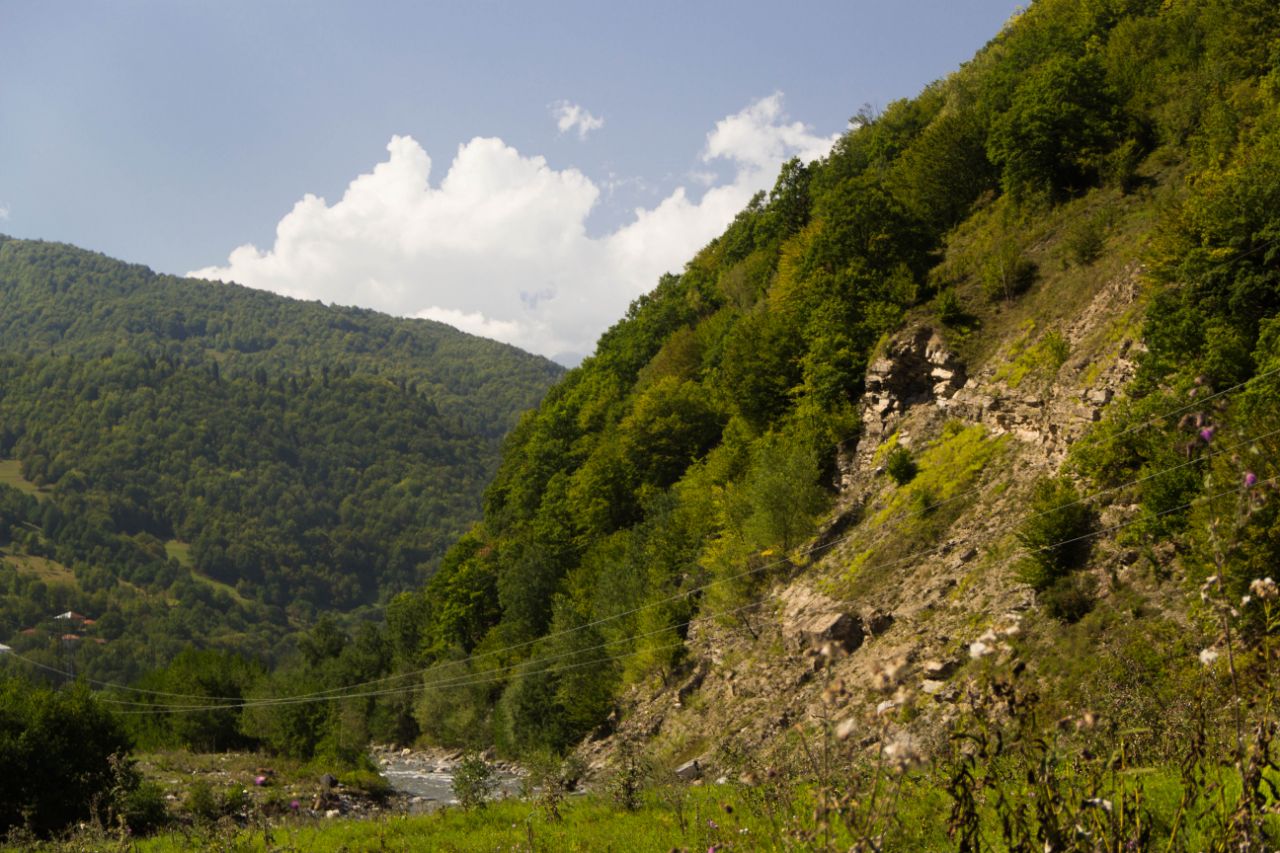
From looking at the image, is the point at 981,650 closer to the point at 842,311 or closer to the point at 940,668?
the point at 940,668

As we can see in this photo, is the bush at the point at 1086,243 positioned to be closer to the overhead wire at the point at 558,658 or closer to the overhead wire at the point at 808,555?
the overhead wire at the point at 808,555

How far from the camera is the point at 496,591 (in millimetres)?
79250

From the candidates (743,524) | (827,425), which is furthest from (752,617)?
(827,425)

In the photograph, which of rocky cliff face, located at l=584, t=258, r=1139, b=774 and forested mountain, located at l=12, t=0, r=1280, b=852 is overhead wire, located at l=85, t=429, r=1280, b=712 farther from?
rocky cliff face, located at l=584, t=258, r=1139, b=774

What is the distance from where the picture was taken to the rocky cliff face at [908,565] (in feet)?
93.6

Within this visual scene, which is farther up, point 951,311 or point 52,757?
point 951,311

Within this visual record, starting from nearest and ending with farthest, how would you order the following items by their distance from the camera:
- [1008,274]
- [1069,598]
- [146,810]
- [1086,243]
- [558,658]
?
[1069,598] < [146,810] < [1086,243] < [1008,274] < [558,658]

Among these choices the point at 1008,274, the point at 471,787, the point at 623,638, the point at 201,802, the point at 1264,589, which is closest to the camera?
the point at 1264,589

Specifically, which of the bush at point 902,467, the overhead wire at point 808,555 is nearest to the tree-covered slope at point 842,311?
the overhead wire at point 808,555

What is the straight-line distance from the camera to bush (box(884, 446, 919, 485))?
120ft

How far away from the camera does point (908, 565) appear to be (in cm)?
3294

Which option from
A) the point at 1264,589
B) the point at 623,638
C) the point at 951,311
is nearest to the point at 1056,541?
the point at 951,311

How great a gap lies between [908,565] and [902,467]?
524 centimetres

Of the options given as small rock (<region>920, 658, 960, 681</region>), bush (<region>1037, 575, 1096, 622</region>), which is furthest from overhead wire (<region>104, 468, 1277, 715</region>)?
small rock (<region>920, 658, 960, 681</region>)
